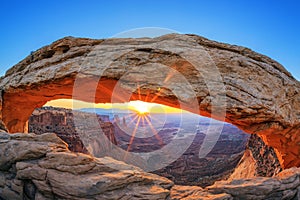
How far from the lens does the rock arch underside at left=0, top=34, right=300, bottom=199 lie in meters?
6.64

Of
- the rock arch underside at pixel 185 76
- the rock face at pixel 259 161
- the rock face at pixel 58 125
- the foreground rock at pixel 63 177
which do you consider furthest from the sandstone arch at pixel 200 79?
the rock face at pixel 58 125

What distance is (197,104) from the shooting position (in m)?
6.54

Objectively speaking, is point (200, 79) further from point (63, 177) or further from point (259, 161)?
point (259, 161)

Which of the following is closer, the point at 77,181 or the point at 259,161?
the point at 77,181

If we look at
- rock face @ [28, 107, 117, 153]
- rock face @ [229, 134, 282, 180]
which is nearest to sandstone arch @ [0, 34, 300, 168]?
rock face @ [229, 134, 282, 180]

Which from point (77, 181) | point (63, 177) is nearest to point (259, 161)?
point (77, 181)

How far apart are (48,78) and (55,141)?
3.13 metres

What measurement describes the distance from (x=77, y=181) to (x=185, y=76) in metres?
4.81

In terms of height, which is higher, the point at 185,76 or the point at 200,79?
the point at 185,76

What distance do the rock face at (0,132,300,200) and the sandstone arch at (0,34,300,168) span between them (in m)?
2.48

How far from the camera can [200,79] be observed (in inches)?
263

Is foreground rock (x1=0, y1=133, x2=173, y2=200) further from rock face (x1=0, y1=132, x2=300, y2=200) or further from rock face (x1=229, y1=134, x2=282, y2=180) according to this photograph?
rock face (x1=229, y1=134, x2=282, y2=180)

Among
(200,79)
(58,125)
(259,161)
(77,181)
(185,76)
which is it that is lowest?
(259,161)

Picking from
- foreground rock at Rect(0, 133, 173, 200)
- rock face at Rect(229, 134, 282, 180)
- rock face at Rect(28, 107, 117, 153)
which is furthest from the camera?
rock face at Rect(28, 107, 117, 153)
